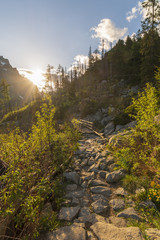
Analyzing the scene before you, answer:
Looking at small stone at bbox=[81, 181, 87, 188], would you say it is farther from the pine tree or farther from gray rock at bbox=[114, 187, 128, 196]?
the pine tree

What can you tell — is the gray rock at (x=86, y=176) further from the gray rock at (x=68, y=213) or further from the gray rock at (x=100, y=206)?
the gray rock at (x=68, y=213)

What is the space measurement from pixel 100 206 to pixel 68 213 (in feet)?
3.14

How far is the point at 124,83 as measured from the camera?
25.4 m

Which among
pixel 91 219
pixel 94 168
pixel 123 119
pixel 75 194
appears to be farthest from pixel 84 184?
pixel 123 119

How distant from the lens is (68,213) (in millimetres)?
3123

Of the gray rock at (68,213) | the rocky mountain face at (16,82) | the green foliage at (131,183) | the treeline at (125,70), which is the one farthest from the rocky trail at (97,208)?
the rocky mountain face at (16,82)

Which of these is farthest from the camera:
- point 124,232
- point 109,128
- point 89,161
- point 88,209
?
point 109,128

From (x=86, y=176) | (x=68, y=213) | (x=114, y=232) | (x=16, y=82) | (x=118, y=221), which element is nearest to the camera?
(x=114, y=232)

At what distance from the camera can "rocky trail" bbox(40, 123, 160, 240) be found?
8.00ft

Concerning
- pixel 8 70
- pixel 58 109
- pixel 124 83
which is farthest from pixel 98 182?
pixel 8 70

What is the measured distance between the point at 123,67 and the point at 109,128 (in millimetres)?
25173

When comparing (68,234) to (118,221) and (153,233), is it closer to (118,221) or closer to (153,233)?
(118,221)

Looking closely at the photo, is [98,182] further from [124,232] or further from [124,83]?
[124,83]

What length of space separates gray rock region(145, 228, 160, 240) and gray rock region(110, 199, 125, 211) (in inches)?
36.6
